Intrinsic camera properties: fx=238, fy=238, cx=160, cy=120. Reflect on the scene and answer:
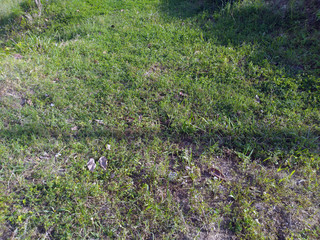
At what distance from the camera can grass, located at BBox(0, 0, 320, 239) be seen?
226cm

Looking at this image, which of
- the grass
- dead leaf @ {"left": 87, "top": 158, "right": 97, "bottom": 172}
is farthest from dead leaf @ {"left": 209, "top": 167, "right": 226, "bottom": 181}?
dead leaf @ {"left": 87, "top": 158, "right": 97, "bottom": 172}

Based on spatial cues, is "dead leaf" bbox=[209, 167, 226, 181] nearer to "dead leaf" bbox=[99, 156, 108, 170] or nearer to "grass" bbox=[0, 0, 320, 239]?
"grass" bbox=[0, 0, 320, 239]

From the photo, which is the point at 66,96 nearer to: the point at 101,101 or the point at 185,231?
the point at 101,101

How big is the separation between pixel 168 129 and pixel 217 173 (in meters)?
0.86

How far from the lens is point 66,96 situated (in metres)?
3.48

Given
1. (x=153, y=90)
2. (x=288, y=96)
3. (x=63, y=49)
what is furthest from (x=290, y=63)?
(x=63, y=49)

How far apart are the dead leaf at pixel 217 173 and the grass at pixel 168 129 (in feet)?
0.04

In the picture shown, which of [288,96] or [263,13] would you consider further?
[263,13]

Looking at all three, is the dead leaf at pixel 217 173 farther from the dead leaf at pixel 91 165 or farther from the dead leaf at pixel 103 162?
the dead leaf at pixel 91 165

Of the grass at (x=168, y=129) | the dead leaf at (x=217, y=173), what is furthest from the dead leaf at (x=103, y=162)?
the dead leaf at (x=217, y=173)

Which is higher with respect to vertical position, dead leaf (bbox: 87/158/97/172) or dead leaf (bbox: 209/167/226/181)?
dead leaf (bbox: 87/158/97/172)

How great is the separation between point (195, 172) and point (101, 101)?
5.62 ft

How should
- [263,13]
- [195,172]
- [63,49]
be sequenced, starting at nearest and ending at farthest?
[195,172] → [63,49] → [263,13]

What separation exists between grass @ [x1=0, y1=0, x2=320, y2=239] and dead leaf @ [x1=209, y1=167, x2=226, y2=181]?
0.01 m
